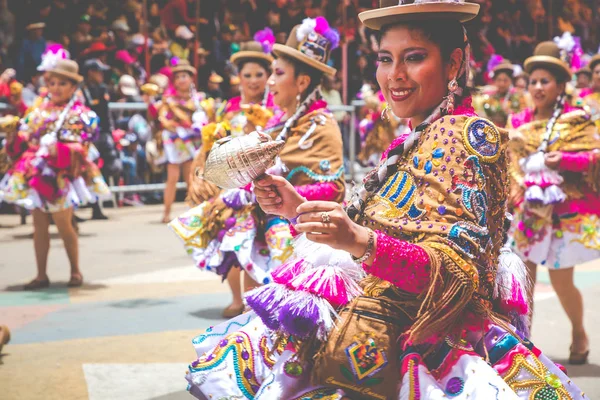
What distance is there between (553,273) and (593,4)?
899 inches

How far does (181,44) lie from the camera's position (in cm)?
1542

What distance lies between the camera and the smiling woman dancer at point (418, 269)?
2369 millimetres

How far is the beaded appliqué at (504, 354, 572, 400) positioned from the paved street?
2.44 metres

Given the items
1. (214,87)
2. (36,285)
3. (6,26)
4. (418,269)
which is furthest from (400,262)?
(214,87)

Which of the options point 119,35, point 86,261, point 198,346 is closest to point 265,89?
point 86,261

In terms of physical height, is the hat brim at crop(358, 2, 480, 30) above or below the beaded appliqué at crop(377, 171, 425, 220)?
above

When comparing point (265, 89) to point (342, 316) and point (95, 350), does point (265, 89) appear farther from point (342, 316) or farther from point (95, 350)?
point (342, 316)

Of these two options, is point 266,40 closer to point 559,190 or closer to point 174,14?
point 559,190

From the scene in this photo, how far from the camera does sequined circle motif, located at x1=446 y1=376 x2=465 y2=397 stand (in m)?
2.38

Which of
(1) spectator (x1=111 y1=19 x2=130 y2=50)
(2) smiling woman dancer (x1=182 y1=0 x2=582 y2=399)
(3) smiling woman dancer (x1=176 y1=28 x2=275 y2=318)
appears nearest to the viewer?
(2) smiling woman dancer (x1=182 y1=0 x2=582 y2=399)

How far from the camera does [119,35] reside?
46.5 ft

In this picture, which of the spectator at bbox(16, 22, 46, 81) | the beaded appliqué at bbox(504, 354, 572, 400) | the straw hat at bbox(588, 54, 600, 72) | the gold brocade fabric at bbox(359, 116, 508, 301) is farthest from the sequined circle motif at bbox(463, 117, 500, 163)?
the spectator at bbox(16, 22, 46, 81)

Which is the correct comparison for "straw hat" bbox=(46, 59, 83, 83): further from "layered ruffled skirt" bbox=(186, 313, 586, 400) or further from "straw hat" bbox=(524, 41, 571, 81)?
"layered ruffled skirt" bbox=(186, 313, 586, 400)

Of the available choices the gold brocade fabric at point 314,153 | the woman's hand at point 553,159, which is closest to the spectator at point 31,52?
the gold brocade fabric at point 314,153
